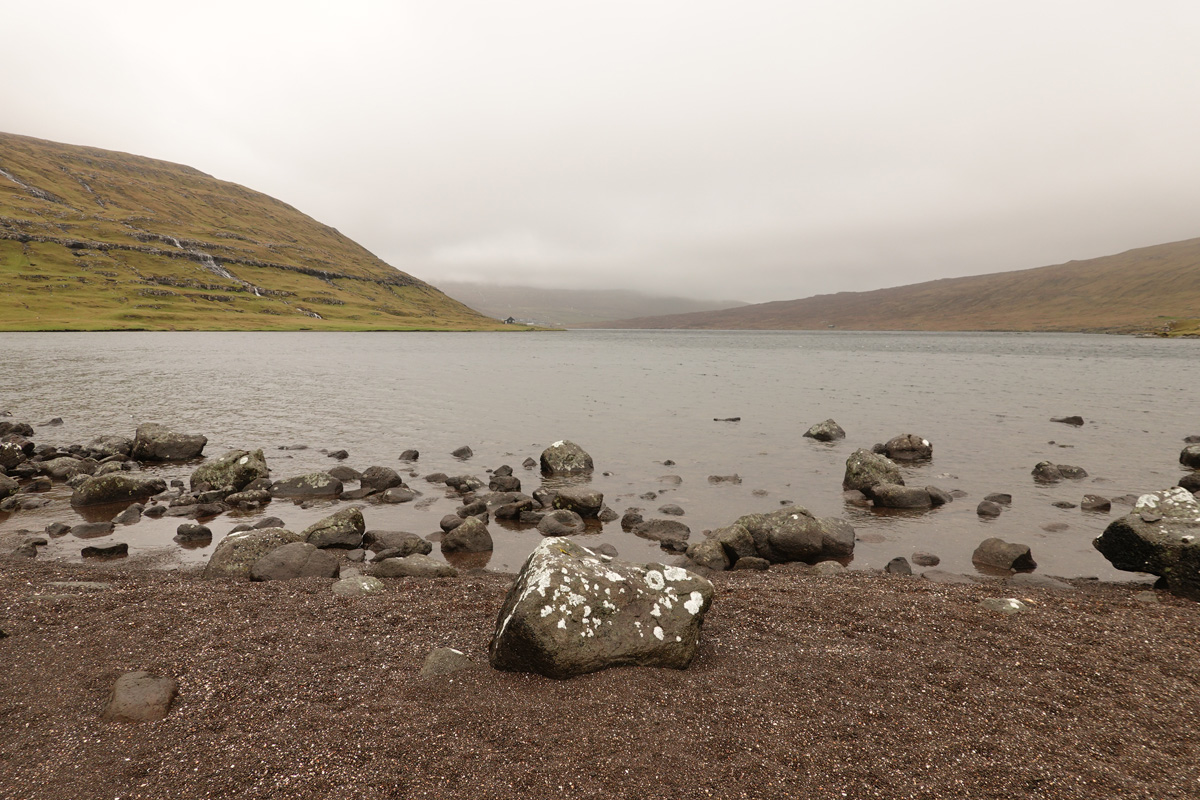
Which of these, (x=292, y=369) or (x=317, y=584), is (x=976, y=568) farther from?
(x=292, y=369)

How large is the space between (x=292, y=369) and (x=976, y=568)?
75684 mm

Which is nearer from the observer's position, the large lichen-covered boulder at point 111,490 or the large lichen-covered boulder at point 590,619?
the large lichen-covered boulder at point 590,619

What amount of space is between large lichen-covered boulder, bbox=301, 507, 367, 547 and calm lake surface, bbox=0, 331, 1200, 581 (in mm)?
1939

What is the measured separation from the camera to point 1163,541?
1384 cm

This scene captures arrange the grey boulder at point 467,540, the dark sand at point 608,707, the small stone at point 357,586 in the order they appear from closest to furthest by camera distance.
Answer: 1. the dark sand at point 608,707
2. the small stone at point 357,586
3. the grey boulder at point 467,540

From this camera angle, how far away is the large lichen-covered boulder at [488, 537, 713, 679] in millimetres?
8961

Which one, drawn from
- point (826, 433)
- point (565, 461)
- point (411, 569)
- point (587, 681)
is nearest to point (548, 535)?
point (411, 569)

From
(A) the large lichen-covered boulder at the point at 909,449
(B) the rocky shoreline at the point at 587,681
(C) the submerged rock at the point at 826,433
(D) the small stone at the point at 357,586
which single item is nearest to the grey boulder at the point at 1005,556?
(B) the rocky shoreline at the point at 587,681

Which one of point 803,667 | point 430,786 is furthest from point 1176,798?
point 430,786

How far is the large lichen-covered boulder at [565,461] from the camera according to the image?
26.3 meters

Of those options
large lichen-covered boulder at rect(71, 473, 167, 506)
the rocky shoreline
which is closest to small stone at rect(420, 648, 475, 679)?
the rocky shoreline

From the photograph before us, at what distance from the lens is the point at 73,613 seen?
1054 cm

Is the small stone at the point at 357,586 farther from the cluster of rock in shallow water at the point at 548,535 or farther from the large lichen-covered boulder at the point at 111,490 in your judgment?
the large lichen-covered boulder at the point at 111,490

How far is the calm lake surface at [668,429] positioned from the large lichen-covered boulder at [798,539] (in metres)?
0.70
